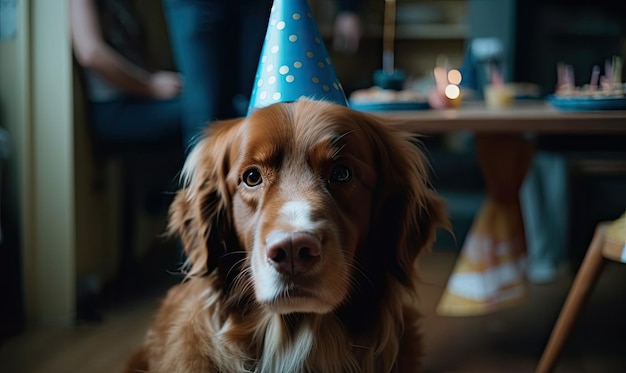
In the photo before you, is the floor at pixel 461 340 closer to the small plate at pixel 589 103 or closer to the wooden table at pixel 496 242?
the wooden table at pixel 496 242

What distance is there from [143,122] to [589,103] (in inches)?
54.2

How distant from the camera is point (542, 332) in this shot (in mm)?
2160

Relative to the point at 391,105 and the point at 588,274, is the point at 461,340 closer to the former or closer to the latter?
the point at 588,274

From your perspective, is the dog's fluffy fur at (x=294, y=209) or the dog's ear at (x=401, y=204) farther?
the dog's ear at (x=401, y=204)

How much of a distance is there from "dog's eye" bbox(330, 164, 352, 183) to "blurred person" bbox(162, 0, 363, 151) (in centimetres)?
61

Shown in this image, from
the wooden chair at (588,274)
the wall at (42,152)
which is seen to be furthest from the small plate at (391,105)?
the wall at (42,152)

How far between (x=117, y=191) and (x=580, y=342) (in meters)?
1.59

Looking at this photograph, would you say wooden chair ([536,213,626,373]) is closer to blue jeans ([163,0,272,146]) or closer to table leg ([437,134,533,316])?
table leg ([437,134,533,316])

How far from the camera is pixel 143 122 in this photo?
7.45 feet

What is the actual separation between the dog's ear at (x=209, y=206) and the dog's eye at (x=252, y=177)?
0.21 ft

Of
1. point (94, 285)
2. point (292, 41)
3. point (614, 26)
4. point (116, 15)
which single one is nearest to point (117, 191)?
point (94, 285)

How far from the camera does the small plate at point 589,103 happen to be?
173cm

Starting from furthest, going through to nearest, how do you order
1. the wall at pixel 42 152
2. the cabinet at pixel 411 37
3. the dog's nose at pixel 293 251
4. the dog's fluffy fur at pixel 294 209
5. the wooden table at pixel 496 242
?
the cabinet at pixel 411 37 < the wooden table at pixel 496 242 < the wall at pixel 42 152 < the dog's fluffy fur at pixel 294 209 < the dog's nose at pixel 293 251

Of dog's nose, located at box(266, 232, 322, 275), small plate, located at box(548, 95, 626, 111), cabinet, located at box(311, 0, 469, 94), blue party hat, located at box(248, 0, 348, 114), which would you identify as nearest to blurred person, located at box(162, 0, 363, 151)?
blue party hat, located at box(248, 0, 348, 114)
